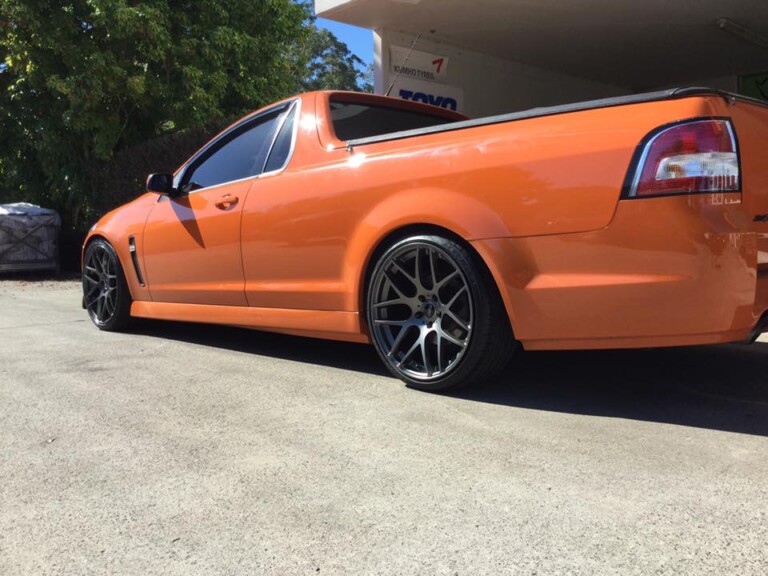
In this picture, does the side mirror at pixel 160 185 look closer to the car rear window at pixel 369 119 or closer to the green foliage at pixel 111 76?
the car rear window at pixel 369 119

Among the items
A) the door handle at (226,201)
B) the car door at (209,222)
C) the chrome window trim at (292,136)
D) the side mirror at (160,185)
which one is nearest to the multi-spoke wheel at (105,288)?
the car door at (209,222)

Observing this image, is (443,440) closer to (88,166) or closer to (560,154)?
(560,154)

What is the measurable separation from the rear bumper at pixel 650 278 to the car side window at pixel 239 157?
6.72ft

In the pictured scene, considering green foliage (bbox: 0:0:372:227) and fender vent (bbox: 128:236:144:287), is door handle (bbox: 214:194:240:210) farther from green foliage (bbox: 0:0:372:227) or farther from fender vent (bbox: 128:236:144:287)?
green foliage (bbox: 0:0:372:227)

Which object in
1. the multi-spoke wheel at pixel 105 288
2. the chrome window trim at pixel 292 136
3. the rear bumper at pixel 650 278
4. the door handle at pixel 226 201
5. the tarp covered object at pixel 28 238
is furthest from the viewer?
the tarp covered object at pixel 28 238

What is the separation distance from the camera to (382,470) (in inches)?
100

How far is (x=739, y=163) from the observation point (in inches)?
106

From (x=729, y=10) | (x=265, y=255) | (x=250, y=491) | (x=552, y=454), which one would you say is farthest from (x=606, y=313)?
(x=729, y=10)

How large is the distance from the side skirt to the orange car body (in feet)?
0.05

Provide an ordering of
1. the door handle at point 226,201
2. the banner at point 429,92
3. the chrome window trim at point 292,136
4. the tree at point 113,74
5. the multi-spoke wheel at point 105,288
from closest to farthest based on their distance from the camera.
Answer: the chrome window trim at point 292,136
the door handle at point 226,201
the multi-spoke wheel at point 105,288
the banner at point 429,92
the tree at point 113,74

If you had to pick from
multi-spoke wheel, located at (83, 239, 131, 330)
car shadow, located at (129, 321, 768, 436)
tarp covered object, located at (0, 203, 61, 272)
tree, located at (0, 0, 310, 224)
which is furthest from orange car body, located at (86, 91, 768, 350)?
tarp covered object, located at (0, 203, 61, 272)

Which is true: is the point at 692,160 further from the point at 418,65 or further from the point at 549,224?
the point at 418,65

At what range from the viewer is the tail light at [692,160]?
2.66 m

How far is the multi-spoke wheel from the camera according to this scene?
18.0ft
